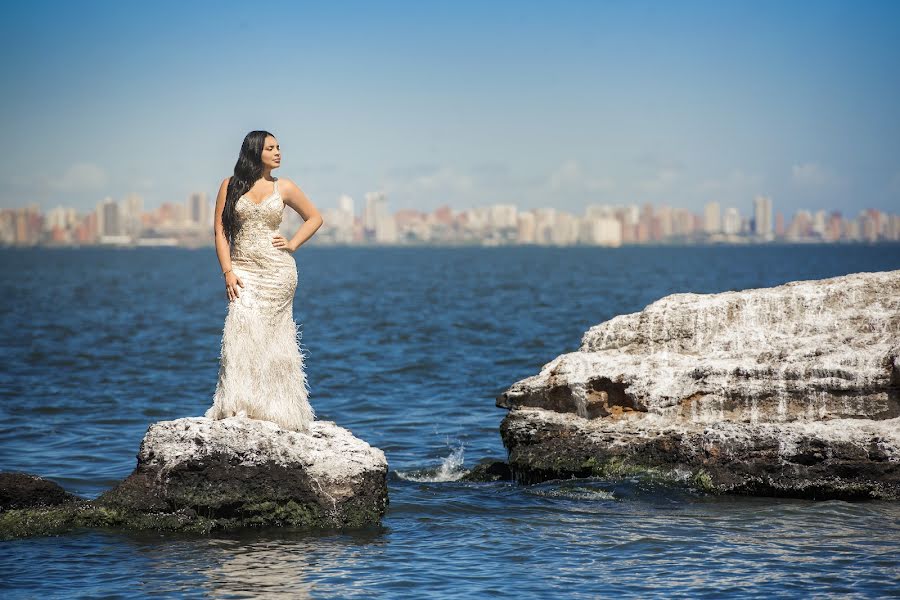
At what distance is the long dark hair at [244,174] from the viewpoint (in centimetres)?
1193

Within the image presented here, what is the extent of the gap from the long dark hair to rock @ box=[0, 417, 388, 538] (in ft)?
6.87

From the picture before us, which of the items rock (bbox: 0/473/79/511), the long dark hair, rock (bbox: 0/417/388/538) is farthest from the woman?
rock (bbox: 0/473/79/511)

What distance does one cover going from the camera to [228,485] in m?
11.5

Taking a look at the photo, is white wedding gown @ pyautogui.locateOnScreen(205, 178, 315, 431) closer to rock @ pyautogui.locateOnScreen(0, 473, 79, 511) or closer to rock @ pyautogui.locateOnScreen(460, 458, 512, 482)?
rock @ pyautogui.locateOnScreen(0, 473, 79, 511)

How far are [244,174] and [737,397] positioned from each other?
19.7 ft

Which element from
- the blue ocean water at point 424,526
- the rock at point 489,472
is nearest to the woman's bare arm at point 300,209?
the blue ocean water at point 424,526

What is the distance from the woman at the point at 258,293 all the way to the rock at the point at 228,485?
0.31 metres

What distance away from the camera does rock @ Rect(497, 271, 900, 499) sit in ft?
41.2

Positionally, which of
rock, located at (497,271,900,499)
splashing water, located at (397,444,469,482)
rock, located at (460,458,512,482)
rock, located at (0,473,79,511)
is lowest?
splashing water, located at (397,444,469,482)

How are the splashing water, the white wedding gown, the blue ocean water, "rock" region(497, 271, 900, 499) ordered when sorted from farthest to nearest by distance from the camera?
the splashing water → "rock" region(497, 271, 900, 499) → the white wedding gown → the blue ocean water

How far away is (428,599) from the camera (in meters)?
9.73

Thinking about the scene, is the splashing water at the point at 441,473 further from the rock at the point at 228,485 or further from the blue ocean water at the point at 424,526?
the rock at the point at 228,485

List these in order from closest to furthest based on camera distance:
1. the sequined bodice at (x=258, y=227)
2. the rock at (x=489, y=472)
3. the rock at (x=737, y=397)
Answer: the sequined bodice at (x=258, y=227) < the rock at (x=737, y=397) < the rock at (x=489, y=472)

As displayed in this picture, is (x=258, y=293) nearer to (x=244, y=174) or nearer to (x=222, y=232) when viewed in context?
(x=222, y=232)
